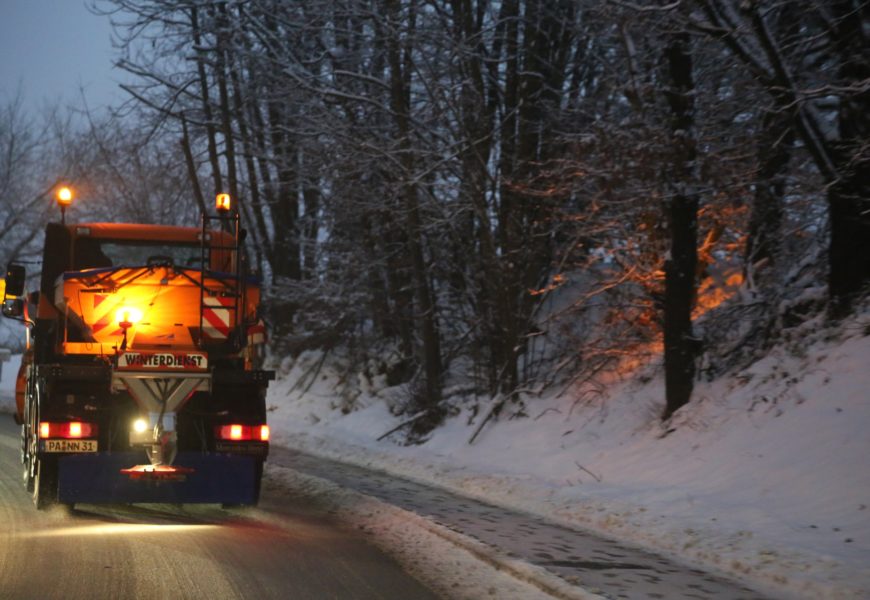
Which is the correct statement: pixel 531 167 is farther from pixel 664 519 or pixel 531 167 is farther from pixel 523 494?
pixel 664 519

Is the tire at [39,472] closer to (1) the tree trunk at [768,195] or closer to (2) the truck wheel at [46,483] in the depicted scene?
(2) the truck wheel at [46,483]

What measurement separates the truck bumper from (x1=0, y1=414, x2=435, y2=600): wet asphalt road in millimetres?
239

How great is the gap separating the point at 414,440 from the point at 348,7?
810 cm

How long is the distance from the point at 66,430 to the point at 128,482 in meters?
0.78

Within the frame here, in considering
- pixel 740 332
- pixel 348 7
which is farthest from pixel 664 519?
pixel 348 7

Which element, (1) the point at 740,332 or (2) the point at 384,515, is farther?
(1) the point at 740,332

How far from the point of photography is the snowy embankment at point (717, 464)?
8406 millimetres

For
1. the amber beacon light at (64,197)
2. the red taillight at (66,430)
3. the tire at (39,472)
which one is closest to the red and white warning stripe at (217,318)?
the red taillight at (66,430)

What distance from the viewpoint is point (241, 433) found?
10320 millimetres

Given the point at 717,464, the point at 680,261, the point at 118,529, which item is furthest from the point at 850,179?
the point at 118,529

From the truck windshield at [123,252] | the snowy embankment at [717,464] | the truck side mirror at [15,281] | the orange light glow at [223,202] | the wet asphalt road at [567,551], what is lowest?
the wet asphalt road at [567,551]

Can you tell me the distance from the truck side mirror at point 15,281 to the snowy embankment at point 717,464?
18.9 ft

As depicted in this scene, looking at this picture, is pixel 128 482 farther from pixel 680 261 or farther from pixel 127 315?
pixel 680 261

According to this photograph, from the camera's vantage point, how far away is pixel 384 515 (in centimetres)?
1064
